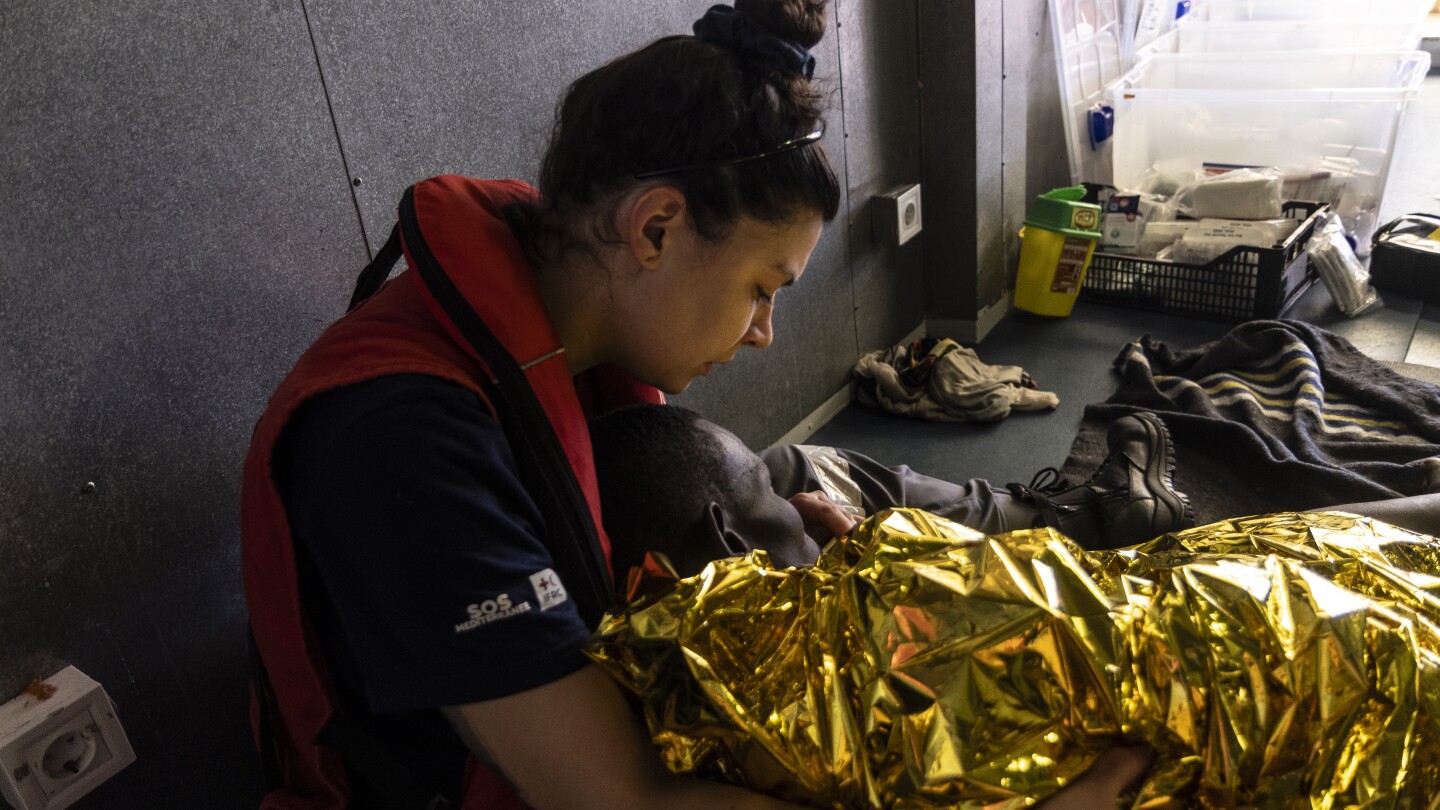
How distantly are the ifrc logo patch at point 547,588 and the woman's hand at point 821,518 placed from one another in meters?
0.62

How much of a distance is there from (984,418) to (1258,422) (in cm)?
59

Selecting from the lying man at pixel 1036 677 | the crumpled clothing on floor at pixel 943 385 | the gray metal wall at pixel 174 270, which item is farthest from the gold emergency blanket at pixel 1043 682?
the crumpled clothing on floor at pixel 943 385

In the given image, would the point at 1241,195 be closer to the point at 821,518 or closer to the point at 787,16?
the point at 821,518

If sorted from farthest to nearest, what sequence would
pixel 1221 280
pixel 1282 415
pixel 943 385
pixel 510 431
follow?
pixel 1221 280 → pixel 943 385 → pixel 1282 415 → pixel 510 431

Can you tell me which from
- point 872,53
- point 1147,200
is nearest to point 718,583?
point 872,53

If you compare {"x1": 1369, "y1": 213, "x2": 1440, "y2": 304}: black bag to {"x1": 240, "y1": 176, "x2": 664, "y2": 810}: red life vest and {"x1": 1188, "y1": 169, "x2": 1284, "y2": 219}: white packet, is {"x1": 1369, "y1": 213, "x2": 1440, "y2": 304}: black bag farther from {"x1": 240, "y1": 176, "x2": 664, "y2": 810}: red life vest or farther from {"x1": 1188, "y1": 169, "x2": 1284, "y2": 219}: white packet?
{"x1": 240, "y1": 176, "x2": 664, "y2": 810}: red life vest

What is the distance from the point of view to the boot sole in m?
1.75

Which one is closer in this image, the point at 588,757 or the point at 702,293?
the point at 588,757

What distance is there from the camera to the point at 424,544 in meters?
0.76

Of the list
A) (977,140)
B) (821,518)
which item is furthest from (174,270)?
(977,140)

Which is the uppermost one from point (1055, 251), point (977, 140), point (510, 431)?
point (510, 431)

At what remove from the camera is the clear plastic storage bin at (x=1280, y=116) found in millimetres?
2926

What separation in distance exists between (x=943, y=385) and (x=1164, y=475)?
2.26 ft

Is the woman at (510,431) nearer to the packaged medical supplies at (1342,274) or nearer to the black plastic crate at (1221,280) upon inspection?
the black plastic crate at (1221,280)
